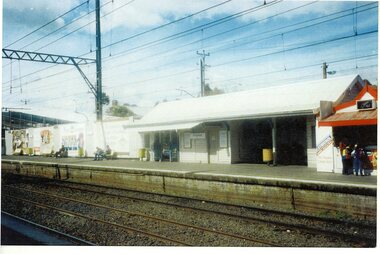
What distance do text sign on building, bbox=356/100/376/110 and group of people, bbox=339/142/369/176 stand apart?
1.07 meters

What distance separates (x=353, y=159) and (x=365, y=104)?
62.9 inches

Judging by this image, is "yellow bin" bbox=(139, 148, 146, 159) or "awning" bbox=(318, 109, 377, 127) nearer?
"awning" bbox=(318, 109, 377, 127)

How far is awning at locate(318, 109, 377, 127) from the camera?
371 inches

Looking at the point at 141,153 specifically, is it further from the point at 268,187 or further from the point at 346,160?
the point at 346,160

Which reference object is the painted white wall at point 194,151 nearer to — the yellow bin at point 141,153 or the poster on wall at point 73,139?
the yellow bin at point 141,153

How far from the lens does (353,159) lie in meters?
10.2

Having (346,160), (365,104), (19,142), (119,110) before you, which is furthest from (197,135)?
(119,110)

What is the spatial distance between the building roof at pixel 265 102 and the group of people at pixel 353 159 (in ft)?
6.72

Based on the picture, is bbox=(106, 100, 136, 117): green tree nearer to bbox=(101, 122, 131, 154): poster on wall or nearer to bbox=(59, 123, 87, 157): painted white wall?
bbox=(59, 123, 87, 157): painted white wall

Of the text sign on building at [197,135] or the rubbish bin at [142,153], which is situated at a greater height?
the text sign on building at [197,135]

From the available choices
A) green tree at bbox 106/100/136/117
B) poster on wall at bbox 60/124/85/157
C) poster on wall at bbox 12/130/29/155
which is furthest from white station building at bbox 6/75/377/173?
green tree at bbox 106/100/136/117

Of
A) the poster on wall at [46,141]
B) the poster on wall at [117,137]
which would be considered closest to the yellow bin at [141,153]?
the poster on wall at [117,137]

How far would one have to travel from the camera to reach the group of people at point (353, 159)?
9898 mm
